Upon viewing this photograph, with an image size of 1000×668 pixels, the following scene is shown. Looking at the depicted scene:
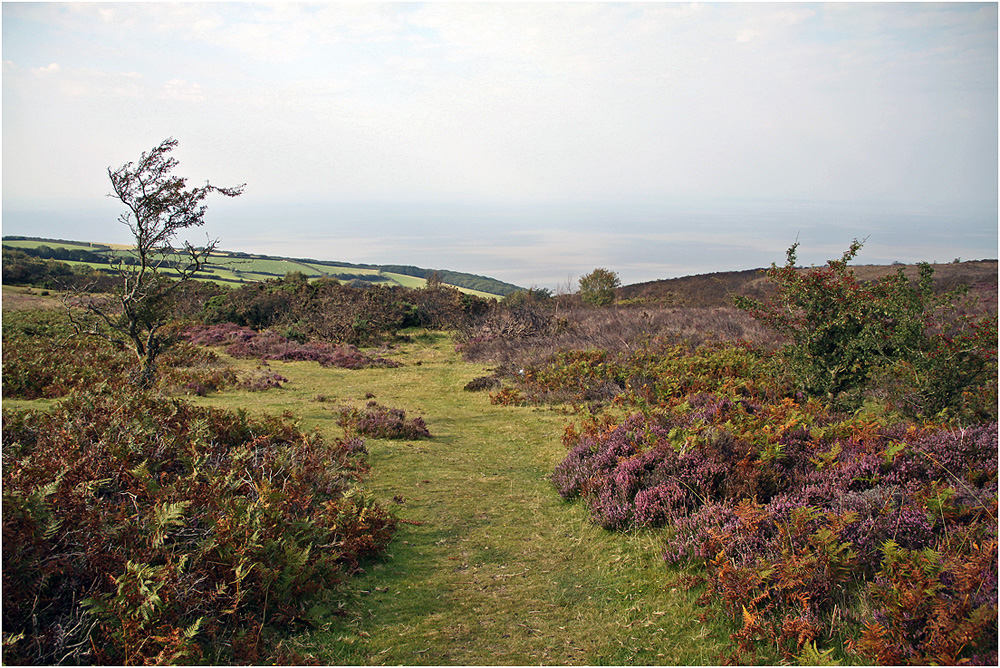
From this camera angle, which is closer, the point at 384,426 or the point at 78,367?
the point at 384,426

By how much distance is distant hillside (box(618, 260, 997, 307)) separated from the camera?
3469 cm

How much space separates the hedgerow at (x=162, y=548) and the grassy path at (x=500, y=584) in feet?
1.27

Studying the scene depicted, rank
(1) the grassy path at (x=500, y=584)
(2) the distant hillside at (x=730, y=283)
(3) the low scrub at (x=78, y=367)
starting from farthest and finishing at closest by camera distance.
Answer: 1. (2) the distant hillside at (x=730, y=283)
2. (3) the low scrub at (x=78, y=367)
3. (1) the grassy path at (x=500, y=584)

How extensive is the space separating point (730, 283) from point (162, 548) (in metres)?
49.5

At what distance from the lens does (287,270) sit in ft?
191

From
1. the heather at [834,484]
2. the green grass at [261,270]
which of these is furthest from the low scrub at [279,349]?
the green grass at [261,270]

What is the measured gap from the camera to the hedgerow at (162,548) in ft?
10.8

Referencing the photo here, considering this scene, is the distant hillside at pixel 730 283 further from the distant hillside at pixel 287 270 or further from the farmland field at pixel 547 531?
the farmland field at pixel 547 531

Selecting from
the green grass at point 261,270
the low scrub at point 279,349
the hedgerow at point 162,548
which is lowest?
the low scrub at point 279,349

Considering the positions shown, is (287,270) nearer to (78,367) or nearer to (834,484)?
(78,367)

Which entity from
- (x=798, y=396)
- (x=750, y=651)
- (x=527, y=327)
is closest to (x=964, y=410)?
(x=798, y=396)

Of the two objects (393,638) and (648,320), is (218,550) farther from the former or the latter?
(648,320)

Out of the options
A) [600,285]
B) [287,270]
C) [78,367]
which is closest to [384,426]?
[78,367]

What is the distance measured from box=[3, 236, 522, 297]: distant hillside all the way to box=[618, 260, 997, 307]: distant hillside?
12951 millimetres
